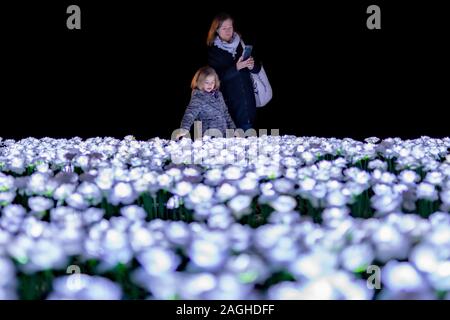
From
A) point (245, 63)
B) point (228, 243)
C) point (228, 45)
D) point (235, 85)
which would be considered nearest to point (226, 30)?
point (228, 45)

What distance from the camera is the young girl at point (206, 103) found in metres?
6.66

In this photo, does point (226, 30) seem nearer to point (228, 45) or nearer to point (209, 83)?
point (228, 45)

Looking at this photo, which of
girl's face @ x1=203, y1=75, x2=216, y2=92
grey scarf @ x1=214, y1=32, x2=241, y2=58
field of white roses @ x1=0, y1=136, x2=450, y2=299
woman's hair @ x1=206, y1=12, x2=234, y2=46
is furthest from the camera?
grey scarf @ x1=214, y1=32, x2=241, y2=58

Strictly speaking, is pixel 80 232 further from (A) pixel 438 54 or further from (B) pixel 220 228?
(A) pixel 438 54

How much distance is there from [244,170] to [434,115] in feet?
23.4

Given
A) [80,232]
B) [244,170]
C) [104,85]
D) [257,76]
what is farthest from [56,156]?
[104,85]

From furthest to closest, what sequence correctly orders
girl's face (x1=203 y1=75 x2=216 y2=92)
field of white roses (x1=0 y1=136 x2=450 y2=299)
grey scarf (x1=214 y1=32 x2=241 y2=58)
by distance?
grey scarf (x1=214 y1=32 x2=241 y2=58), girl's face (x1=203 y1=75 x2=216 y2=92), field of white roses (x1=0 y1=136 x2=450 y2=299)

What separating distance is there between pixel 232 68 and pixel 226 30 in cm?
47

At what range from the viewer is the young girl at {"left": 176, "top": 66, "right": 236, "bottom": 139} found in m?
6.66

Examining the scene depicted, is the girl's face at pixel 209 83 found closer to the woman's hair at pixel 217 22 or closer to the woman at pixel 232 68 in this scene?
the woman at pixel 232 68

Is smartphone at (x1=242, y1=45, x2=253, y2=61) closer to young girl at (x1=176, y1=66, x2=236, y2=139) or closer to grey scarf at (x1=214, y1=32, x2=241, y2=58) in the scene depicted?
grey scarf at (x1=214, y1=32, x2=241, y2=58)

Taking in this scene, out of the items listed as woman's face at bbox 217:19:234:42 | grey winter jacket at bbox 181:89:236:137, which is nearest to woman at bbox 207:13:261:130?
woman's face at bbox 217:19:234:42

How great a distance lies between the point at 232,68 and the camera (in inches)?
269

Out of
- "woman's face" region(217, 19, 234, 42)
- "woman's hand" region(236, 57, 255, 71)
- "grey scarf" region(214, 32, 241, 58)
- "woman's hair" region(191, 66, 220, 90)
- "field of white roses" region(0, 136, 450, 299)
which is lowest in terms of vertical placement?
"field of white roses" region(0, 136, 450, 299)
